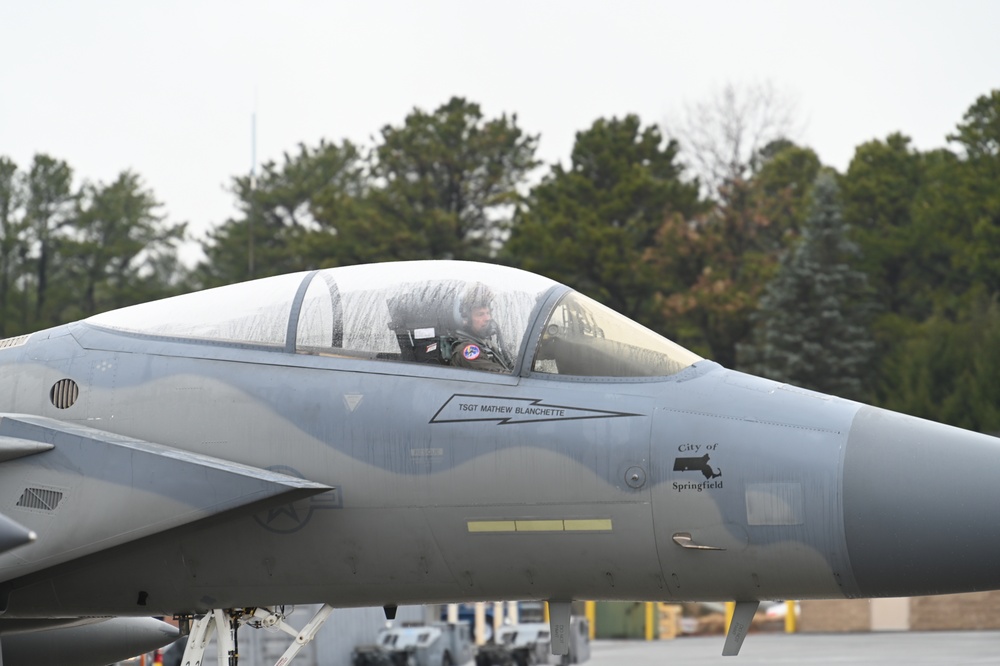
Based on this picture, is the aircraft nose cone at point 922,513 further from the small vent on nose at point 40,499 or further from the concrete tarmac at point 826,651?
the concrete tarmac at point 826,651

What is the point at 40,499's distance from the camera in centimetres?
744

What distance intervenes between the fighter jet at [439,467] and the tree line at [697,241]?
4549 centimetres

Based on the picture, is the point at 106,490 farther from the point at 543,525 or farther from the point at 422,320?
the point at 543,525

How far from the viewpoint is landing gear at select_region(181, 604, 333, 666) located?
7656mm

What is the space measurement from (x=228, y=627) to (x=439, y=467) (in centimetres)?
183

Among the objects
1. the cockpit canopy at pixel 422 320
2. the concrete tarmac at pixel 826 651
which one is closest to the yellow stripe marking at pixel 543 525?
the cockpit canopy at pixel 422 320

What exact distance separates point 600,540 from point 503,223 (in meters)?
55.1

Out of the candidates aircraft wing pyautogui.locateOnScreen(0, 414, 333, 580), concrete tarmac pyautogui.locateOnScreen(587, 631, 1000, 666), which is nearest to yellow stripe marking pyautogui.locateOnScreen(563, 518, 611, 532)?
aircraft wing pyautogui.locateOnScreen(0, 414, 333, 580)

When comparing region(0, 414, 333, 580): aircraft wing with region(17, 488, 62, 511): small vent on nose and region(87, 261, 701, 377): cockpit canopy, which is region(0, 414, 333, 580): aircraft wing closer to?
region(17, 488, 62, 511): small vent on nose

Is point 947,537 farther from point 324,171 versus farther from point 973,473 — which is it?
point 324,171

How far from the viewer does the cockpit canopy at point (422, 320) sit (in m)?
7.37

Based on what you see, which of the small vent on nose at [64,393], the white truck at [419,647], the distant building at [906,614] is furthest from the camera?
the distant building at [906,614]

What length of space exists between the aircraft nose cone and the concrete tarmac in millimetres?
11497

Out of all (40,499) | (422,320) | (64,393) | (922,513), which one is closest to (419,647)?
(64,393)
